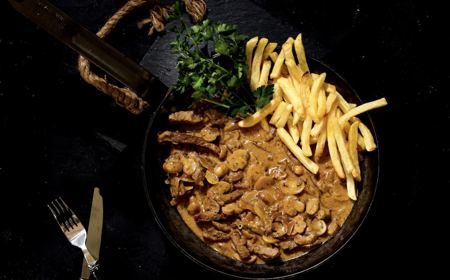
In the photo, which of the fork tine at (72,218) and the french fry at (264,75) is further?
the fork tine at (72,218)

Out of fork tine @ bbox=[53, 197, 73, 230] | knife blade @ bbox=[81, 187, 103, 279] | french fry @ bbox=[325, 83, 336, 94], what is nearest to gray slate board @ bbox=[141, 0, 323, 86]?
french fry @ bbox=[325, 83, 336, 94]

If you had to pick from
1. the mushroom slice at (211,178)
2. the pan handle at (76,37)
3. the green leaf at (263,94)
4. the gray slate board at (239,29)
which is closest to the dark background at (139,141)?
the gray slate board at (239,29)

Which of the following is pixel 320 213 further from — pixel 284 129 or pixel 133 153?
pixel 133 153

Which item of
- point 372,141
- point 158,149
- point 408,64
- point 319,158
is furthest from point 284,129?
point 408,64

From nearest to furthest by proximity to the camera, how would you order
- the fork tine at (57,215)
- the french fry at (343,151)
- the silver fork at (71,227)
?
the french fry at (343,151), the silver fork at (71,227), the fork tine at (57,215)

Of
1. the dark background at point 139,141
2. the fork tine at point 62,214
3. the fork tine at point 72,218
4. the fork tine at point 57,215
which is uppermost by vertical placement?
the dark background at point 139,141

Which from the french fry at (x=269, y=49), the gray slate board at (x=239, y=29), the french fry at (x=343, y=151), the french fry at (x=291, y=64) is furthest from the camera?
the gray slate board at (x=239, y=29)

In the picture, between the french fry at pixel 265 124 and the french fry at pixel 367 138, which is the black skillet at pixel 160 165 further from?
the french fry at pixel 265 124
